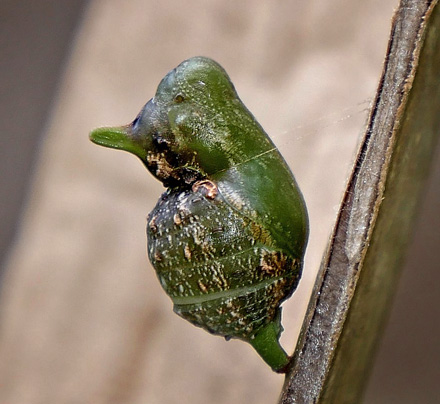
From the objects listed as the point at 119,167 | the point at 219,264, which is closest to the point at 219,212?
the point at 219,264

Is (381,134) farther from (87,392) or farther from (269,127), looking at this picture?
(87,392)

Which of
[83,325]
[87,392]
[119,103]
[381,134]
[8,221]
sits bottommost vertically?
[87,392]

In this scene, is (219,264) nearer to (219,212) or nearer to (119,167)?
(219,212)

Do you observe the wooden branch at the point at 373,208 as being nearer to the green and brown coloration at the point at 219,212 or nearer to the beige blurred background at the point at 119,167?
the green and brown coloration at the point at 219,212

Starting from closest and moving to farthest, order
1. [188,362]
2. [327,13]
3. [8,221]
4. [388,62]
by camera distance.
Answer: [388,62]
[327,13]
[188,362]
[8,221]

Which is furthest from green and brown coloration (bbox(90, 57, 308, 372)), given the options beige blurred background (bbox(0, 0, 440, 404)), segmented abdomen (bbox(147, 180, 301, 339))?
beige blurred background (bbox(0, 0, 440, 404))

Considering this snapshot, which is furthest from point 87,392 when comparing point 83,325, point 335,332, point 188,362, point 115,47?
point 335,332
